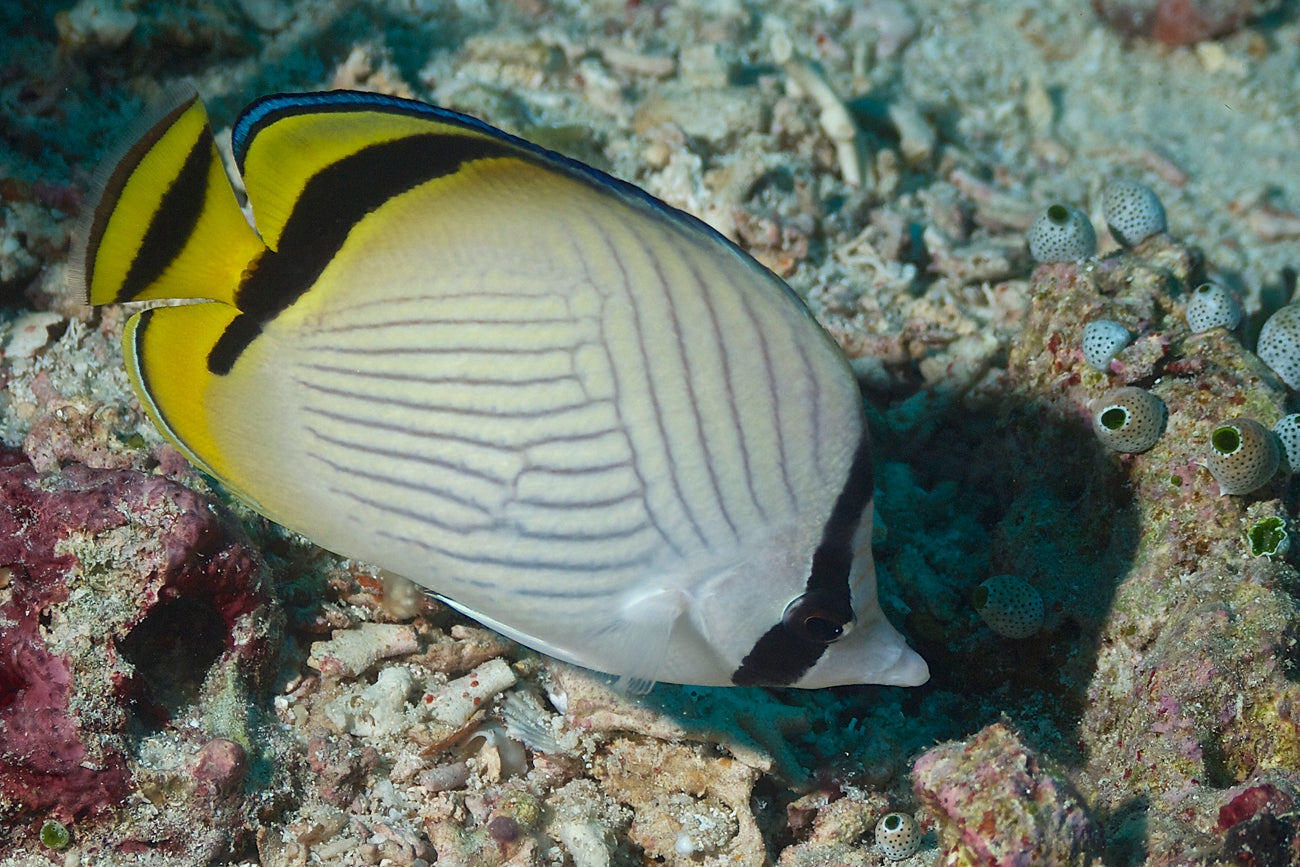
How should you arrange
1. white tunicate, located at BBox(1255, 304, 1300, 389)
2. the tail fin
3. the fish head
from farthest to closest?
white tunicate, located at BBox(1255, 304, 1300, 389) → the fish head → the tail fin

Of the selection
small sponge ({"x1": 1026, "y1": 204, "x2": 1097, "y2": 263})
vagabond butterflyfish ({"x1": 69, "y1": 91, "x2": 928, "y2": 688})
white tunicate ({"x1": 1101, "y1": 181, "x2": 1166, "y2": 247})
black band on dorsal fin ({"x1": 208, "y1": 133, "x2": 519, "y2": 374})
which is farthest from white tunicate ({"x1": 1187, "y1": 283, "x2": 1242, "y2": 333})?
black band on dorsal fin ({"x1": 208, "y1": 133, "x2": 519, "y2": 374})

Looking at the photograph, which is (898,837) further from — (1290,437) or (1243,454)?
(1290,437)

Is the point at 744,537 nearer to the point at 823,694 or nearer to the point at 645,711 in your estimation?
the point at 645,711

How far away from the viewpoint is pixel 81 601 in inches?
76.0

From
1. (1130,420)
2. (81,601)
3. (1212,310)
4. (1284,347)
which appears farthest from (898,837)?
(1284,347)

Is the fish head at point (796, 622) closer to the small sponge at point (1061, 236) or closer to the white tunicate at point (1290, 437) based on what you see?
the white tunicate at point (1290, 437)

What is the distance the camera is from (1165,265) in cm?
283

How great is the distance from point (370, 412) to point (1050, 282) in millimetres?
2188

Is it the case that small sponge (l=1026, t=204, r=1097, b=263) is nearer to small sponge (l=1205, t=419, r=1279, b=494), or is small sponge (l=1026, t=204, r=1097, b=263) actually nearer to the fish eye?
small sponge (l=1205, t=419, r=1279, b=494)

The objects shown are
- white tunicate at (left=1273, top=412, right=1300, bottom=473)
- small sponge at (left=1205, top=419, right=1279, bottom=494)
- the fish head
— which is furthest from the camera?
white tunicate at (left=1273, top=412, right=1300, bottom=473)

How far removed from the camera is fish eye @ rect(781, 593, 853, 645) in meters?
1.57

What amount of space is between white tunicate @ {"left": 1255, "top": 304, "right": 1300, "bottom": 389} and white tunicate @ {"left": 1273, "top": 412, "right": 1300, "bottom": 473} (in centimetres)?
59

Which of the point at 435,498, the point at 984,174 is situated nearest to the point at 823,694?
the point at 435,498

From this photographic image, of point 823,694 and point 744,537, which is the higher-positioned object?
point 744,537
